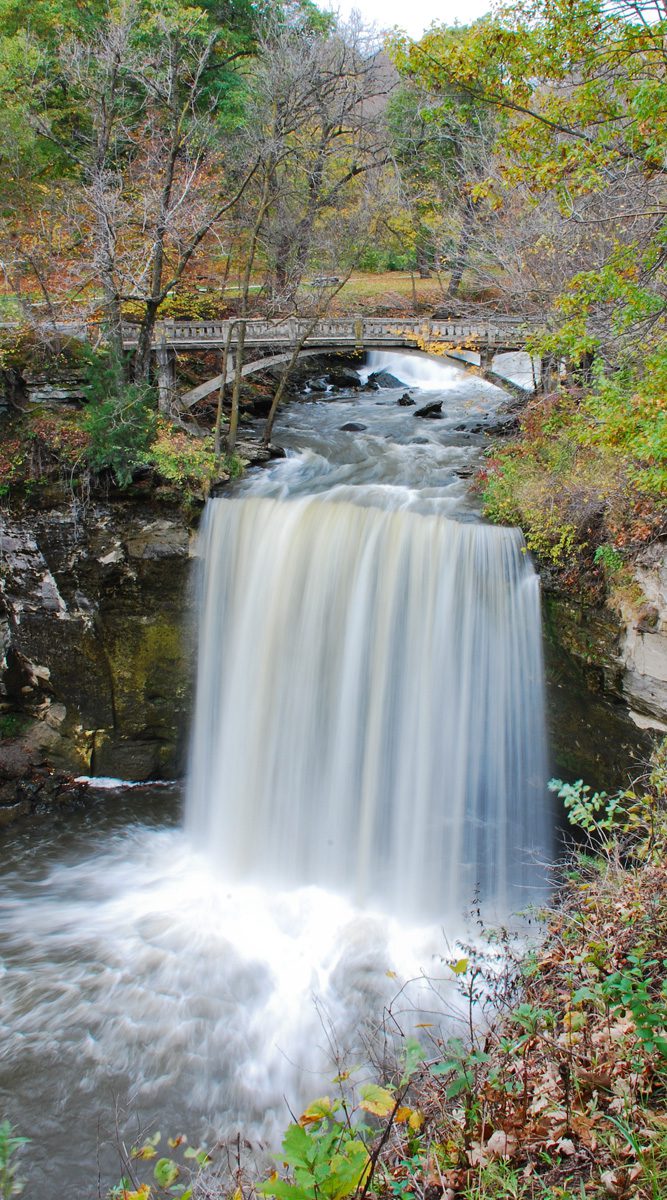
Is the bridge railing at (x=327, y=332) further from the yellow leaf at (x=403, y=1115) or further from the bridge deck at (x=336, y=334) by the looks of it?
the yellow leaf at (x=403, y=1115)

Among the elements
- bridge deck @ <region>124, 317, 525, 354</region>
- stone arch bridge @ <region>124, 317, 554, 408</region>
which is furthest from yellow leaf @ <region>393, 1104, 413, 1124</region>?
bridge deck @ <region>124, 317, 525, 354</region>

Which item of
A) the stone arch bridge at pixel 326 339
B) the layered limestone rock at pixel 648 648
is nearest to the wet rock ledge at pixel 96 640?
the stone arch bridge at pixel 326 339

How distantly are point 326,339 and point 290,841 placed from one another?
1018 cm

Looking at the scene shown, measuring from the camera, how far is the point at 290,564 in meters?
9.38

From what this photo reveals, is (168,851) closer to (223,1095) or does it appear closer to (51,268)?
(223,1095)

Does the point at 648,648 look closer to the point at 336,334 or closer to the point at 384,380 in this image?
the point at 336,334

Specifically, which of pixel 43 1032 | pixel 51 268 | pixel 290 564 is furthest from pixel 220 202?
pixel 43 1032

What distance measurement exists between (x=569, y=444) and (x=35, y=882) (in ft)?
30.6

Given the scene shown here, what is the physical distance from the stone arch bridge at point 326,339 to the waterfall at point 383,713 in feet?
16.6

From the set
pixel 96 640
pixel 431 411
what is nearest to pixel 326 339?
pixel 431 411

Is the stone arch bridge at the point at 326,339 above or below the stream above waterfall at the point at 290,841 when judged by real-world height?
above

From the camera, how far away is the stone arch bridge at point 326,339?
12.9m

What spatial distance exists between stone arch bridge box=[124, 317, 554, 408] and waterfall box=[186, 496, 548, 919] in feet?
16.6

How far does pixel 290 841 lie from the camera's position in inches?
359
